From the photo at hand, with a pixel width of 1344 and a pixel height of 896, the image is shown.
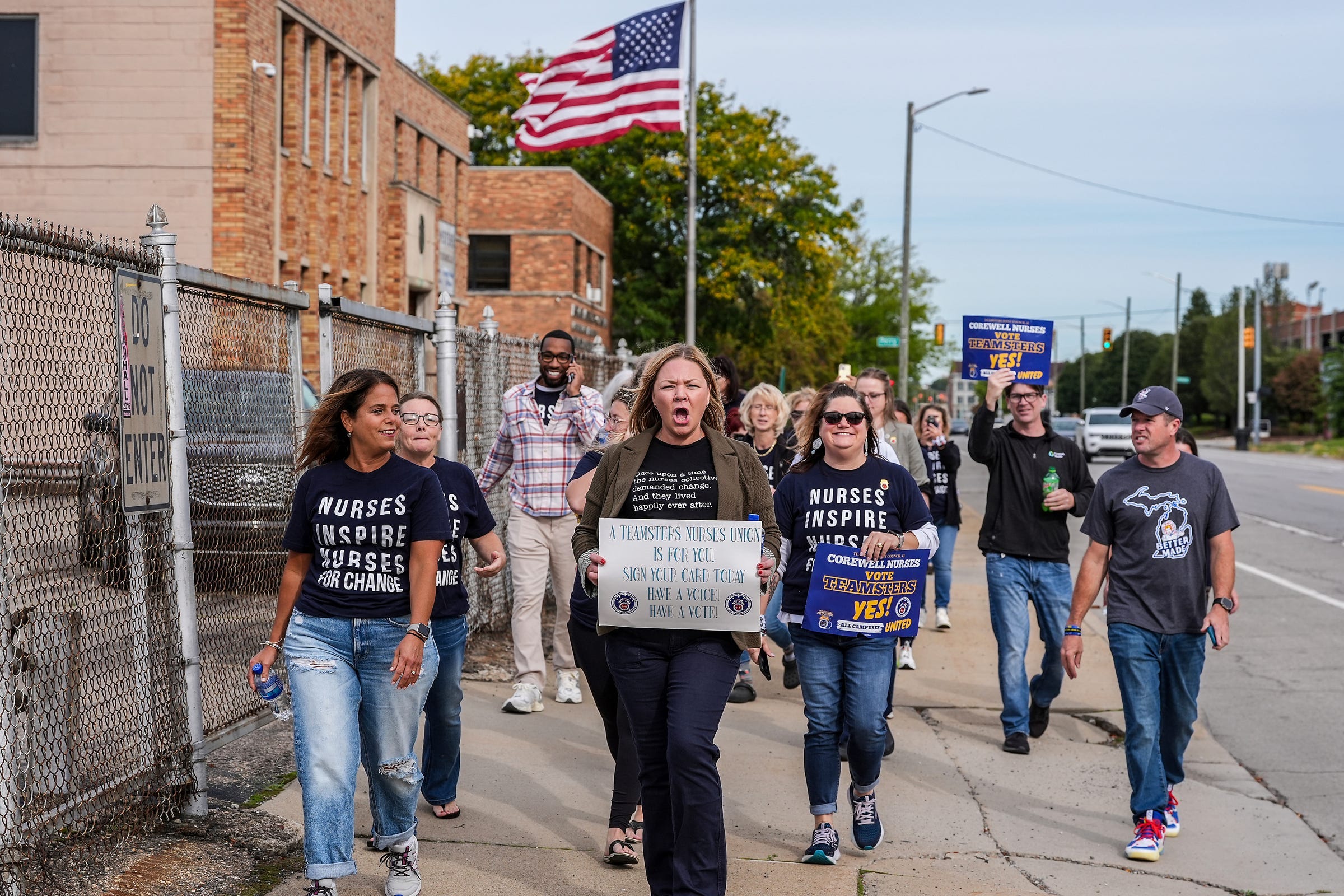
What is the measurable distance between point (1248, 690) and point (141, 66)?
17.8 m

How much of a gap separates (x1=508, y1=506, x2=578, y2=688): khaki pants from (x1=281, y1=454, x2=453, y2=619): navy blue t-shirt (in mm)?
3201

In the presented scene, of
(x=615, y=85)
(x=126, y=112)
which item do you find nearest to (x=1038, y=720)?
(x=615, y=85)

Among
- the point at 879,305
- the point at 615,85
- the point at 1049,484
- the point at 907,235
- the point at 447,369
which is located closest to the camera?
the point at 1049,484

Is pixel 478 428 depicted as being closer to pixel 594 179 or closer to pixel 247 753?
pixel 247 753

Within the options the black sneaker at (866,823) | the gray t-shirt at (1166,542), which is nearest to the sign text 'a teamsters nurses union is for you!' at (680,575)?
the black sneaker at (866,823)

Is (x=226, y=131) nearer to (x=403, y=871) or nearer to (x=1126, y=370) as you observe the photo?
(x=403, y=871)

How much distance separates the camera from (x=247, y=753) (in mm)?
6402

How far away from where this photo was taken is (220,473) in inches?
257

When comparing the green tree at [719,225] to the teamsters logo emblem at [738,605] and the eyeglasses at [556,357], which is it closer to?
the eyeglasses at [556,357]

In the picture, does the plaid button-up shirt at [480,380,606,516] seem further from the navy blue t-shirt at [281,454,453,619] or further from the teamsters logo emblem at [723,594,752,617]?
the teamsters logo emblem at [723,594,752,617]

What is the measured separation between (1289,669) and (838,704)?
19.6ft

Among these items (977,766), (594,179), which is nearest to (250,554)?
(977,766)

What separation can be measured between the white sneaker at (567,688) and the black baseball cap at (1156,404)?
361 cm

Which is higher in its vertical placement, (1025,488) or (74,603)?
(1025,488)
